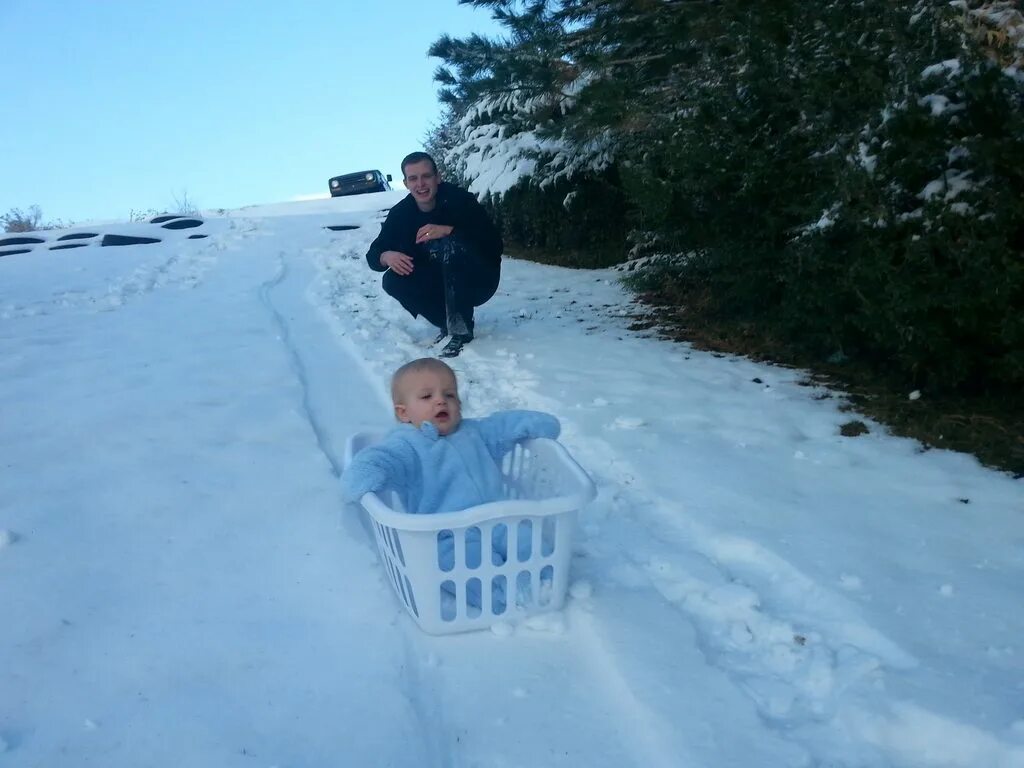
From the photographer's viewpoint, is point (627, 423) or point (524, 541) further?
point (627, 423)

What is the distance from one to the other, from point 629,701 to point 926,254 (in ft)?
7.58

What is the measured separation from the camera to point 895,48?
3.49 m

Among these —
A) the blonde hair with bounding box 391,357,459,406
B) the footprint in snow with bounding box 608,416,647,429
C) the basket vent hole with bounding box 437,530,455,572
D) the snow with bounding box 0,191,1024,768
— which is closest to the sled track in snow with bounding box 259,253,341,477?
the snow with bounding box 0,191,1024,768

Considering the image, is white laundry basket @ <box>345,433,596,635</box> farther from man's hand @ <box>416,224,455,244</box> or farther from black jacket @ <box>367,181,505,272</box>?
black jacket @ <box>367,181,505,272</box>

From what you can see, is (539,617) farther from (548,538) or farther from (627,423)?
(627,423)

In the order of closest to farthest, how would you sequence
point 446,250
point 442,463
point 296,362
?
1. point 442,463
2. point 296,362
3. point 446,250

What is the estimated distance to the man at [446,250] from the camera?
5316 mm

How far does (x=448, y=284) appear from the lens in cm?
539

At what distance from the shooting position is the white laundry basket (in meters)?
2.06

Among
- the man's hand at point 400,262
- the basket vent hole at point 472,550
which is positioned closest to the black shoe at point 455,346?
the man's hand at point 400,262

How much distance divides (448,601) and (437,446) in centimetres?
51

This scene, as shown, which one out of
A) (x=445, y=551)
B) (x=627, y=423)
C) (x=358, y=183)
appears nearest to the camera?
(x=445, y=551)

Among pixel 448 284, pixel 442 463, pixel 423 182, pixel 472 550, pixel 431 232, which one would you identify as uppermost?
pixel 423 182

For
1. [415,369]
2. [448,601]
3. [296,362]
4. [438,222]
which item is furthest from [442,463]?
[438,222]
